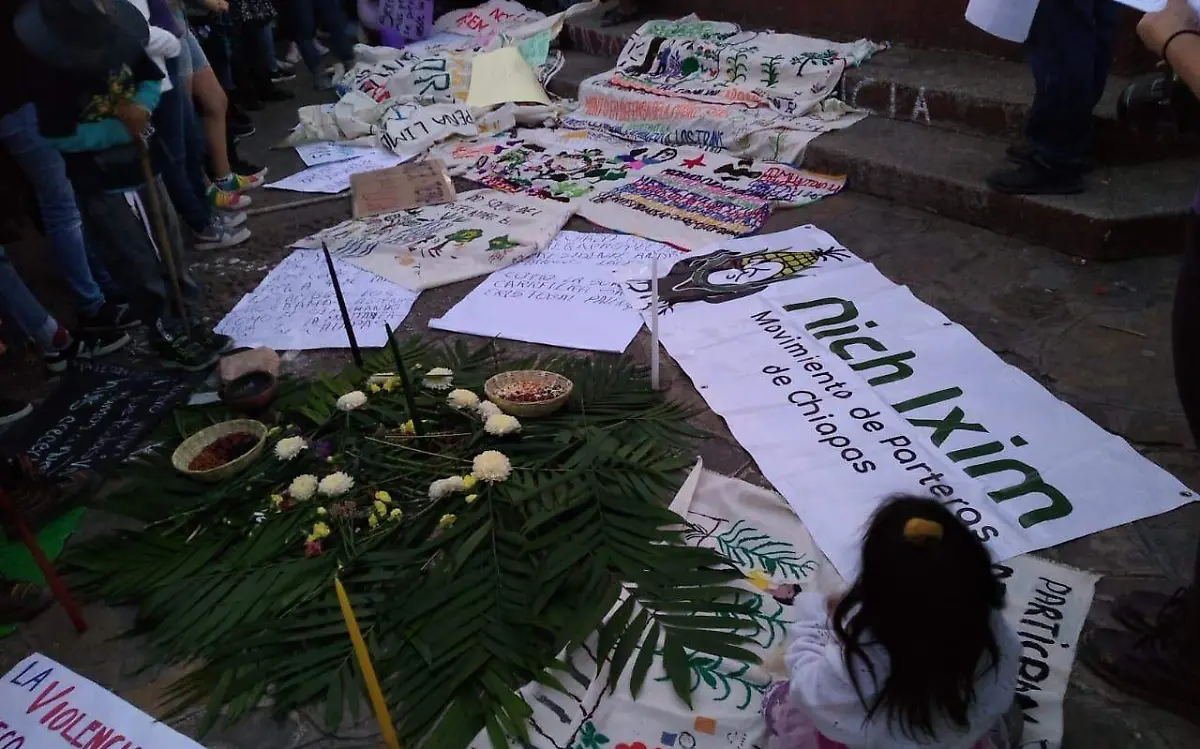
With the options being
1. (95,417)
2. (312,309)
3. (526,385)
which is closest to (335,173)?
(312,309)

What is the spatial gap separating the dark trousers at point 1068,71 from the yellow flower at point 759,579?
6.51 ft

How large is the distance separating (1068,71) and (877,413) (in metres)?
1.39

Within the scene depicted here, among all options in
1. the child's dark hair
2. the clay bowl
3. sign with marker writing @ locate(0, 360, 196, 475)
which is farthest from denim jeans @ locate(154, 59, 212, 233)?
the child's dark hair

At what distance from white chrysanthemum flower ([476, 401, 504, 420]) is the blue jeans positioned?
1549 millimetres

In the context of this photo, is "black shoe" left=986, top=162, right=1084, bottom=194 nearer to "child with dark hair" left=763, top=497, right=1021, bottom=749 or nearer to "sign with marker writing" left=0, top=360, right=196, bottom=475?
"child with dark hair" left=763, top=497, right=1021, bottom=749

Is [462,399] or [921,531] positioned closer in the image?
[921,531]

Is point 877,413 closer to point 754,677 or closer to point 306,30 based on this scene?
point 754,677

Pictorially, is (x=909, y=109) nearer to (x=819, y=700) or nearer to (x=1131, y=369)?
(x=1131, y=369)

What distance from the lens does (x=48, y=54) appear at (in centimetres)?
204

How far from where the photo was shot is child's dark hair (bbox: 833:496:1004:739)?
0.98 meters

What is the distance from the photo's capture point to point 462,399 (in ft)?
6.84

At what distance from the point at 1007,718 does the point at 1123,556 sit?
59cm

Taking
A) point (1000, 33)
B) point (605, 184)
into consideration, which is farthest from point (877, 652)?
point (605, 184)

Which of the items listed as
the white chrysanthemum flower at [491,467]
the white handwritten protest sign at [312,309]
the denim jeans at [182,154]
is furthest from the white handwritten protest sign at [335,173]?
the white chrysanthemum flower at [491,467]
